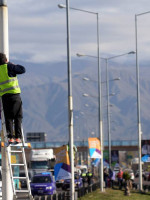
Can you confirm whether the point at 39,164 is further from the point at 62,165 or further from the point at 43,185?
the point at 62,165

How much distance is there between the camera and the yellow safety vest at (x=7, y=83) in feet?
41.7

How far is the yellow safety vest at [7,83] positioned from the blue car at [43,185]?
3777cm

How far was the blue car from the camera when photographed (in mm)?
50394

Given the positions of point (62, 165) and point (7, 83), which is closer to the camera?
point (7, 83)

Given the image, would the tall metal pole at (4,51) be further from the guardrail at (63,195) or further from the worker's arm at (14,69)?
the guardrail at (63,195)

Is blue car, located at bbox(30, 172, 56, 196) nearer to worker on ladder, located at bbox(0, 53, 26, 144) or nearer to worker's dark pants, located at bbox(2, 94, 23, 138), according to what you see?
worker's dark pants, located at bbox(2, 94, 23, 138)

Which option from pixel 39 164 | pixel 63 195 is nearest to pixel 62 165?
pixel 63 195

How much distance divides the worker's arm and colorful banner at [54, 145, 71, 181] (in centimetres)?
2128

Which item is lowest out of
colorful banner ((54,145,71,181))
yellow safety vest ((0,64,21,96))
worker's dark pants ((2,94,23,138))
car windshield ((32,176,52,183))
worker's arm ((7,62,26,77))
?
car windshield ((32,176,52,183))

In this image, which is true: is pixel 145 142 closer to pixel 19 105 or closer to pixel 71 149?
pixel 71 149

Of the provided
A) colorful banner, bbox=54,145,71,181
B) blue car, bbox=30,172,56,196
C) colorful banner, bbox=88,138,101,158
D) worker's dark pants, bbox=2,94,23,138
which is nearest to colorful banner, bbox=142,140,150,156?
blue car, bbox=30,172,56,196

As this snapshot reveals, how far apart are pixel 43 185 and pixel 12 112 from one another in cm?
3867

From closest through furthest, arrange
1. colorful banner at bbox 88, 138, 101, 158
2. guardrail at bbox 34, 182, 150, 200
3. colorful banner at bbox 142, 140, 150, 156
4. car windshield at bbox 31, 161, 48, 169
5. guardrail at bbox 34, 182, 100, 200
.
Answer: guardrail at bbox 34, 182, 100, 200 < guardrail at bbox 34, 182, 150, 200 < colorful banner at bbox 88, 138, 101, 158 < colorful banner at bbox 142, 140, 150, 156 < car windshield at bbox 31, 161, 48, 169

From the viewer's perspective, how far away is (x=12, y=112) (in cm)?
1278
